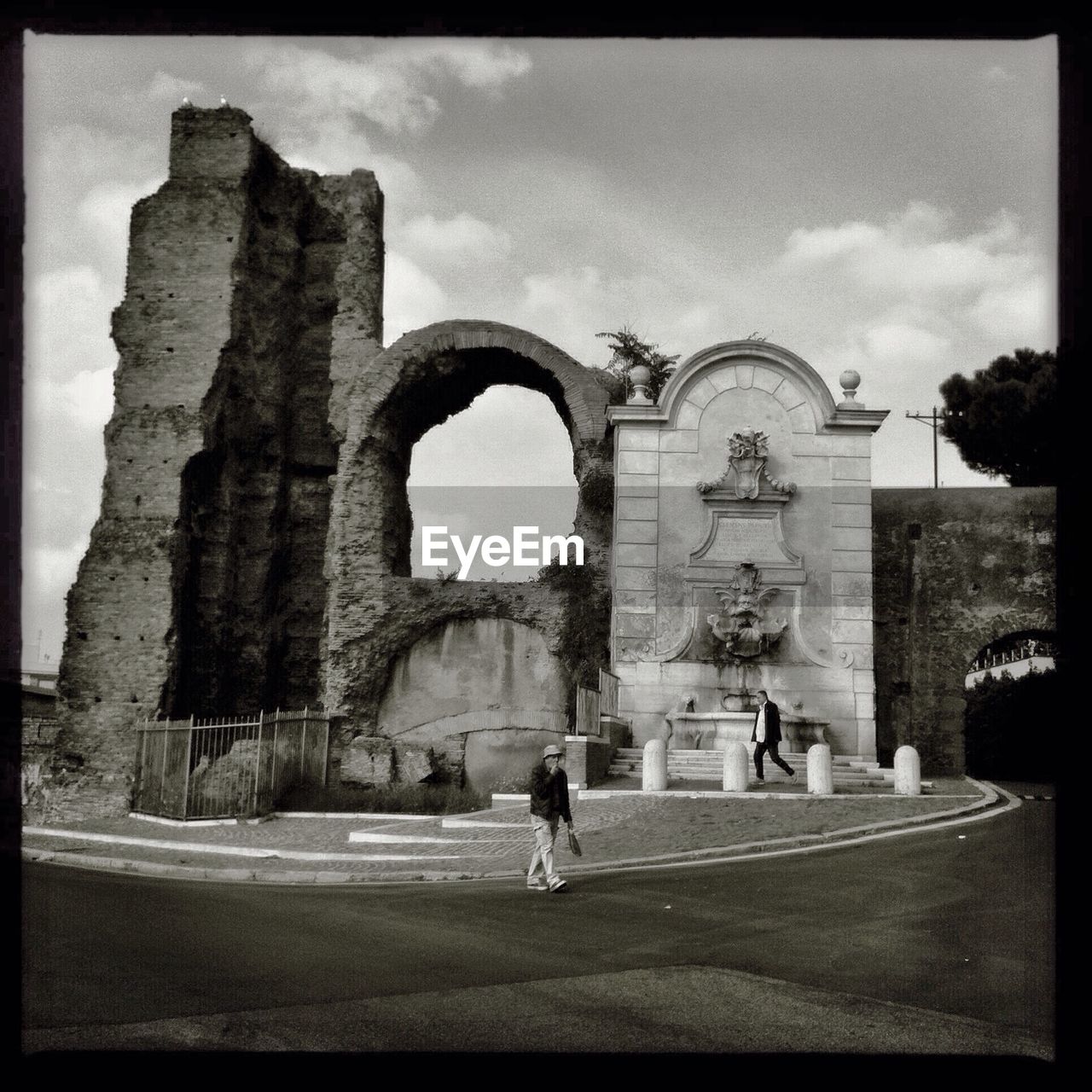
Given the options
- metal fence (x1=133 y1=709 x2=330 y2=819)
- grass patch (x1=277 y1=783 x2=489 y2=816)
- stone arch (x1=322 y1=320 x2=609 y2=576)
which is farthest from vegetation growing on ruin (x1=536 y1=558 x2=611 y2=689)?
metal fence (x1=133 y1=709 x2=330 y2=819)

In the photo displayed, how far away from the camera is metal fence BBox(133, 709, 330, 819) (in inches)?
696

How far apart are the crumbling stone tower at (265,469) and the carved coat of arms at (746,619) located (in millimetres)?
2403

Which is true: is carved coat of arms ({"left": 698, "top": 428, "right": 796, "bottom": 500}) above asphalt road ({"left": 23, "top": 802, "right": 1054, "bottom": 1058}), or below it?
above

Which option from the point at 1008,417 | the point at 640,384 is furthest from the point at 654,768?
the point at 1008,417

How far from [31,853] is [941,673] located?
53.4 feet

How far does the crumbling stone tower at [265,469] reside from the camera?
72.4 ft

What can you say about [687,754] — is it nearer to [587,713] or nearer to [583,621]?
[587,713]

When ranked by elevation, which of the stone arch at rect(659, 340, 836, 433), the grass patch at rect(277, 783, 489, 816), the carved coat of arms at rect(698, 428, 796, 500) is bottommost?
the grass patch at rect(277, 783, 489, 816)

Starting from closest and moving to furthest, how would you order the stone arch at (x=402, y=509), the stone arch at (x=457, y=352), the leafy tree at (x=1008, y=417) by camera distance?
1. the stone arch at (x=402, y=509)
2. the stone arch at (x=457, y=352)
3. the leafy tree at (x=1008, y=417)

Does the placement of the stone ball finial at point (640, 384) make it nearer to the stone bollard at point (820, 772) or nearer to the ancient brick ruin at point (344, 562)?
the ancient brick ruin at point (344, 562)

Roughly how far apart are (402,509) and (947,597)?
1096cm

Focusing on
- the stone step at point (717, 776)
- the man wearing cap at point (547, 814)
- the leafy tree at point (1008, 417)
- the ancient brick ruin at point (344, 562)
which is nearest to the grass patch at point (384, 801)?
the ancient brick ruin at point (344, 562)

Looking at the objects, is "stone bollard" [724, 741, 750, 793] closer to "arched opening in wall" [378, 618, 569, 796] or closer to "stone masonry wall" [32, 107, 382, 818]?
"arched opening in wall" [378, 618, 569, 796]

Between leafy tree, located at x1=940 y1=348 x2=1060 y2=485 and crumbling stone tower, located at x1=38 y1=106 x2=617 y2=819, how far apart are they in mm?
20582
